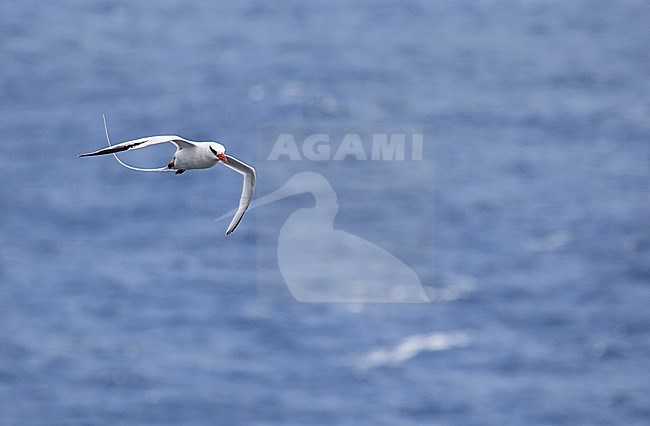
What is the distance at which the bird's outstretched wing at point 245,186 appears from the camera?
15.6m

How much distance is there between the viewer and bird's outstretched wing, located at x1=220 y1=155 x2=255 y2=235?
15641mm

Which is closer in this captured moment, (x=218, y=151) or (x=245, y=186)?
(x=218, y=151)

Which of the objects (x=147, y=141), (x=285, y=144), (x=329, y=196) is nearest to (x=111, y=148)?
(x=147, y=141)

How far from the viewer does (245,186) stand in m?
16.4

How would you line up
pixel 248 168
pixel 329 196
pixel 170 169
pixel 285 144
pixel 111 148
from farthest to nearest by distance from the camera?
1. pixel 329 196
2. pixel 285 144
3. pixel 248 168
4. pixel 170 169
5. pixel 111 148

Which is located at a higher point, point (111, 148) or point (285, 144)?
point (285, 144)

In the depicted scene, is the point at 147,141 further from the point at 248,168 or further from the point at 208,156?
the point at 248,168

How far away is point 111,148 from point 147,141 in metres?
0.43

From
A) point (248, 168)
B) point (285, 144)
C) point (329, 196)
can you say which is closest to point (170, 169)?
point (248, 168)

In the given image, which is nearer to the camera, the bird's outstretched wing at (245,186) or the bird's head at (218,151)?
the bird's head at (218,151)

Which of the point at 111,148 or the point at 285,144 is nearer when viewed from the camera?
the point at 111,148

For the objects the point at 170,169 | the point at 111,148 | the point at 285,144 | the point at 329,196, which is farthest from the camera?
the point at 329,196

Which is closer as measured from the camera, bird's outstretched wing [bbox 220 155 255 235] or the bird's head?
the bird's head

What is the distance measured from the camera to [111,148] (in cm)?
1390
